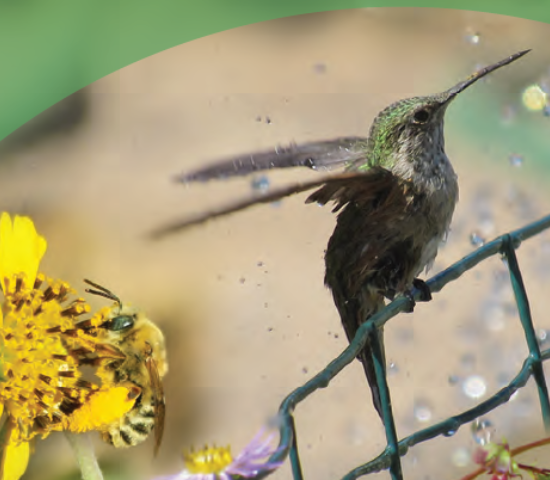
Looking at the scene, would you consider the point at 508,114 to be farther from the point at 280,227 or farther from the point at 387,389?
the point at 387,389

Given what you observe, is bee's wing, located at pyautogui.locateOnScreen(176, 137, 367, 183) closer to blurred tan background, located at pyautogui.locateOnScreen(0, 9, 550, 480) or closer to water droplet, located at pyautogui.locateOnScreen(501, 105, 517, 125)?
blurred tan background, located at pyautogui.locateOnScreen(0, 9, 550, 480)

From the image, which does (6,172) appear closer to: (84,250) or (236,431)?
(84,250)

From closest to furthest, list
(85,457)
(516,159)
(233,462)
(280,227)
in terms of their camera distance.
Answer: (233,462) < (85,457) < (280,227) < (516,159)

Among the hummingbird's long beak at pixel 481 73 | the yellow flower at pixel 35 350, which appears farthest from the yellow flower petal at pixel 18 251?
the hummingbird's long beak at pixel 481 73

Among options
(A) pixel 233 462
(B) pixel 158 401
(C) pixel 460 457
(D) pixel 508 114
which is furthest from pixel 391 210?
(D) pixel 508 114

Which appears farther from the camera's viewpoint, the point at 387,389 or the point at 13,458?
the point at 13,458

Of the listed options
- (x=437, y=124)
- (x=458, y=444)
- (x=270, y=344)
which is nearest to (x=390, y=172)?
(x=437, y=124)

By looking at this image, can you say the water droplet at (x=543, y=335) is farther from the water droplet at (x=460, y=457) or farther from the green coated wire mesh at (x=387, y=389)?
the green coated wire mesh at (x=387, y=389)
